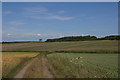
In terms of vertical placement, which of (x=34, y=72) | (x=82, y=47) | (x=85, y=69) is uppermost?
(x=82, y=47)

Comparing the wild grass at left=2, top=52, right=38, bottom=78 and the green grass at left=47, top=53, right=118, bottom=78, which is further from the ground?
the green grass at left=47, top=53, right=118, bottom=78

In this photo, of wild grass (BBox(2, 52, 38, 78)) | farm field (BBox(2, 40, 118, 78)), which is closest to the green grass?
farm field (BBox(2, 40, 118, 78))

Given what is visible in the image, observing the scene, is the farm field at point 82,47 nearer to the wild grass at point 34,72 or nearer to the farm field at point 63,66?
the farm field at point 63,66

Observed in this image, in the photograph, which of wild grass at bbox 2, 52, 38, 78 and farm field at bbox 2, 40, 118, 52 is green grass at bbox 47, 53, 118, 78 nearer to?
wild grass at bbox 2, 52, 38, 78

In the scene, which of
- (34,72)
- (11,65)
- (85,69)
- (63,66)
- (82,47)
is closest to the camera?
(85,69)

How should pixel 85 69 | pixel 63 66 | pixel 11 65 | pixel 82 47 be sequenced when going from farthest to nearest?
pixel 82 47 < pixel 11 65 < pixel 63 66 < pixel 85 69

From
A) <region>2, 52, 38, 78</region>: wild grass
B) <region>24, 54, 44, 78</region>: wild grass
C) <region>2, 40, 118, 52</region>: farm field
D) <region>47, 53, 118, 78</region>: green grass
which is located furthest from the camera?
<region>2, 40, 118, 52</region>: farm field

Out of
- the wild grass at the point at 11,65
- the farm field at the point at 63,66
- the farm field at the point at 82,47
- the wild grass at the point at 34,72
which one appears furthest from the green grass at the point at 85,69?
the farm field at the point at 82,47

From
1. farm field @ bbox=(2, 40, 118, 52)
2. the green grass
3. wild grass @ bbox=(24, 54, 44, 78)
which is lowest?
wild grass @ bbox=(24, 54, 44, 78)

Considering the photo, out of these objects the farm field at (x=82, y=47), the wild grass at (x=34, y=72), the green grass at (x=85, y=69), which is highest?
the farm field at (x=82, y=47)

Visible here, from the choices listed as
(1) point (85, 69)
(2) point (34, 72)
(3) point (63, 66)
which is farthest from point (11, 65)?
(1) point (85, 69)

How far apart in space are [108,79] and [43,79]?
4.14 meters

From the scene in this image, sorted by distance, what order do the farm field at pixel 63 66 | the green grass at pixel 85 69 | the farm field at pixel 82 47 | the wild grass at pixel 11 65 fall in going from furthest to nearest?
the farm field at pixel 82 47, the wild grass at pixel 11 65, the farm field at pixel 63 66, the green grass at pixel 85 69

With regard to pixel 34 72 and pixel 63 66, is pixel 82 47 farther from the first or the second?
pixel 34 72
